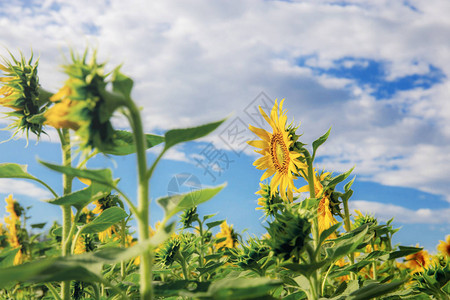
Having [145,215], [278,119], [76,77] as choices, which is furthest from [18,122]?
[278,119]

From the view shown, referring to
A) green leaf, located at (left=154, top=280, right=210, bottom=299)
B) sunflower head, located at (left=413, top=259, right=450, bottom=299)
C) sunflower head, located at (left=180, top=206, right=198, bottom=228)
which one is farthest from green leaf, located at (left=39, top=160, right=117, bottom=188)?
sunflower head, located at (left=180, top=206, right=198, bottom=228)

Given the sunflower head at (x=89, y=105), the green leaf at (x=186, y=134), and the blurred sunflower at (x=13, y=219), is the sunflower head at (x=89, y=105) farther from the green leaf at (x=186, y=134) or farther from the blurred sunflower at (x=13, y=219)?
the blurred sunflower at (x=13, y=219)

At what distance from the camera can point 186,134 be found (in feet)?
4.14

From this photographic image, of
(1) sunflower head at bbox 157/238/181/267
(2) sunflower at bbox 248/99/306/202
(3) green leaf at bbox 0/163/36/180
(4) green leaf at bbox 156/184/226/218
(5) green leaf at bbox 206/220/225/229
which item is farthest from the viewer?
(5) green leaf at bbox 206/220/225/229

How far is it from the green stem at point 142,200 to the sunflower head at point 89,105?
0.07 metres

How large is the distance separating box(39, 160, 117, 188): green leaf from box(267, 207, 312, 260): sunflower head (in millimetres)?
595

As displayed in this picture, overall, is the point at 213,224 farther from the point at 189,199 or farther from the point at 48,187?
the point at 189,199

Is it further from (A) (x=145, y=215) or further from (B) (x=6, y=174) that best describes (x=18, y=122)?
(A) (x=145, y=215)

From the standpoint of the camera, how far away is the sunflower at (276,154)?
2.79 metres

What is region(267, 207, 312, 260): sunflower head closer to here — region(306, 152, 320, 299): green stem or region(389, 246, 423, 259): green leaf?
region(306, 152, 320, 299): green stem

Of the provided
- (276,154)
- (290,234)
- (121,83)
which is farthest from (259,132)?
(121,83)

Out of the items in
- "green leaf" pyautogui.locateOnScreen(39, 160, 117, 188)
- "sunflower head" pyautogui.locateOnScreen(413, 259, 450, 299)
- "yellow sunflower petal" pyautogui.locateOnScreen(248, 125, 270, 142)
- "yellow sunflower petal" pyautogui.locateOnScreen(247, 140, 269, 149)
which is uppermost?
"yellow sunflower petal" pyautogui.locateOnScreen(248, 125, 270, 142)

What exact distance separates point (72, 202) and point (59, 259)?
1.26 feet

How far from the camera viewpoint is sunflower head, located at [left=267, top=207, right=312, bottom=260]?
54.2 inches
